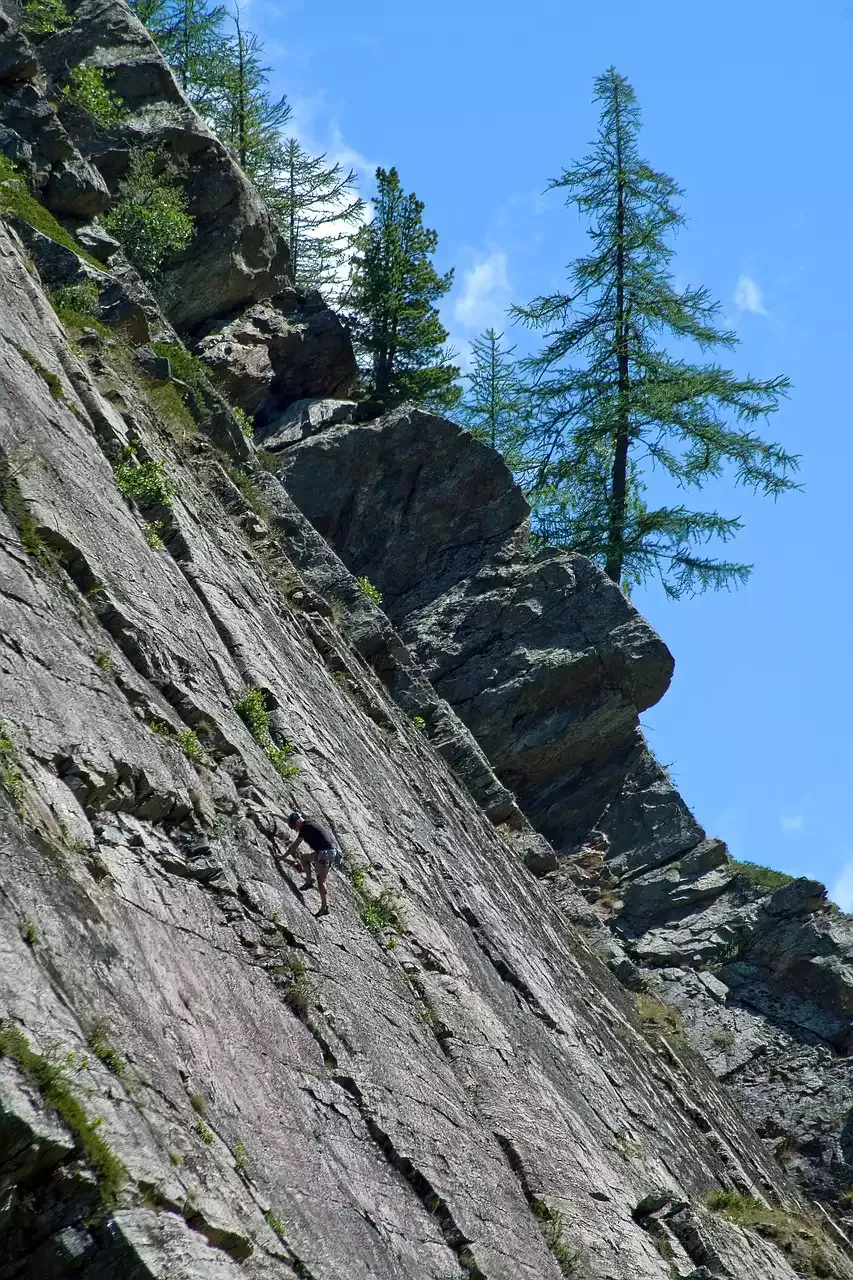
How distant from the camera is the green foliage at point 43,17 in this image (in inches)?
1150

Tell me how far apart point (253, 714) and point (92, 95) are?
1911 centimetres

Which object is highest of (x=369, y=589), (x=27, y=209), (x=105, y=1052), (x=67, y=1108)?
(x=369, y=589)

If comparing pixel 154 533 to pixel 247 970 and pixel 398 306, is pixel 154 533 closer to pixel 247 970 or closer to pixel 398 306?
pixel 247 970

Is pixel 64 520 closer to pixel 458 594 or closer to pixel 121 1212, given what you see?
pixel 121 1212

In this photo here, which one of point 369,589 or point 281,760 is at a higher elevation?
point 369,589

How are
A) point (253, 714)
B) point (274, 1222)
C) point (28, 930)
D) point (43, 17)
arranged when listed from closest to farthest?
point (28, 930) → point (274, 1222) → point (253, 714) → point (43, 17)

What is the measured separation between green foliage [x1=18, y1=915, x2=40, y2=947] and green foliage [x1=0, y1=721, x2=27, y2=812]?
37.7 inches

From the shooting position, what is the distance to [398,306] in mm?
33719

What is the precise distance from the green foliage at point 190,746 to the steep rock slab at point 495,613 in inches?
578

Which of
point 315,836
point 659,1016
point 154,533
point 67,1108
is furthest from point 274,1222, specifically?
point 659,1016

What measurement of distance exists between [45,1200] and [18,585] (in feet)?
18.0

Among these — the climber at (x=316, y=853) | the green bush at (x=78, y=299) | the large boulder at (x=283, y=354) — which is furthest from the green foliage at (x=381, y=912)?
the large boulder at (x=283, y=354)

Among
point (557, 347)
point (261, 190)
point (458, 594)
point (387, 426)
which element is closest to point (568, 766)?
point (458, 594)

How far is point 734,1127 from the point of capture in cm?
2139
